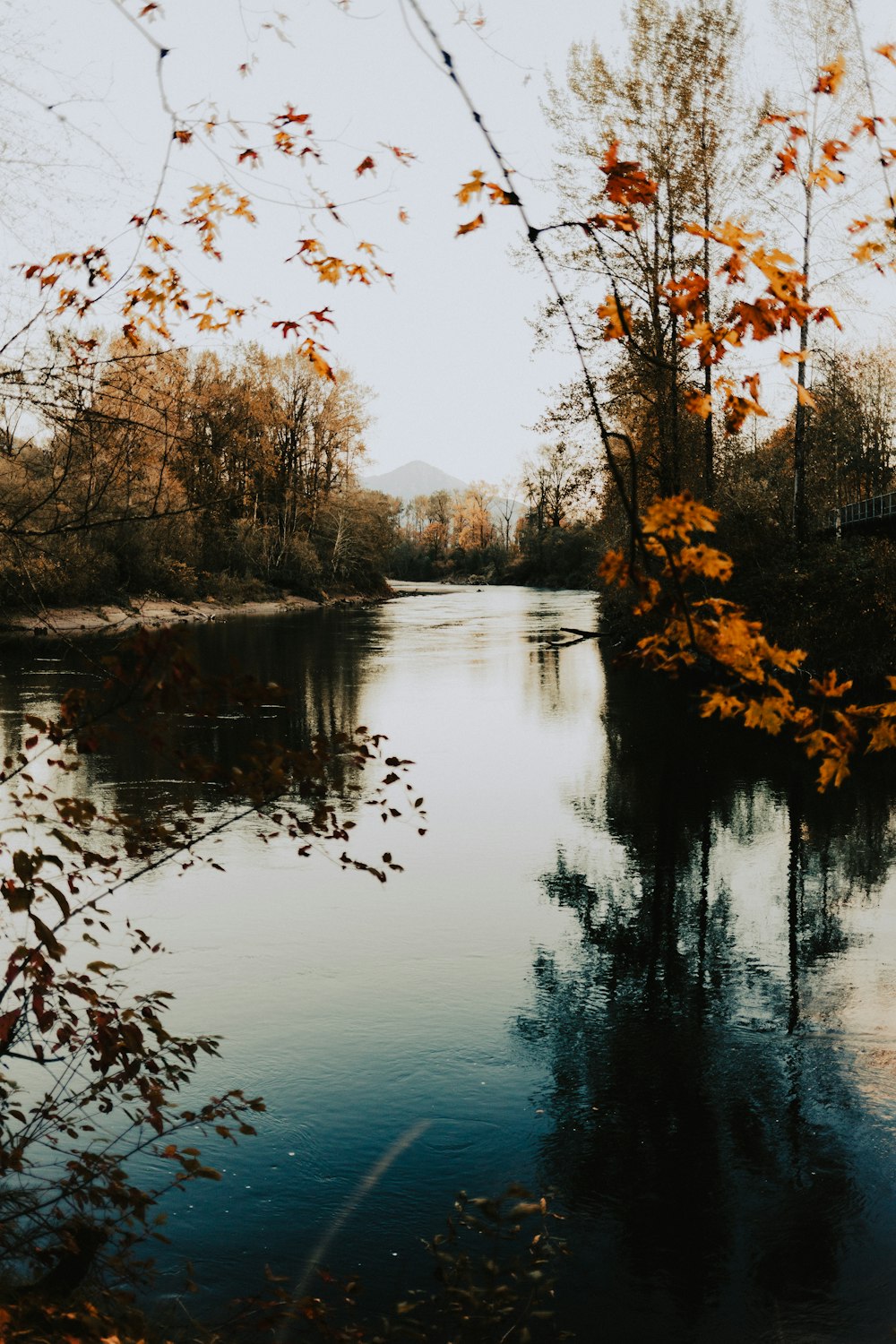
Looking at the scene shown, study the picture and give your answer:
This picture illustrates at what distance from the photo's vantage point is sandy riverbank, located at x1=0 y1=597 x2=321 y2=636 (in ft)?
114

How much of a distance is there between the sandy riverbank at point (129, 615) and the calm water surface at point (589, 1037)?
20218 mm

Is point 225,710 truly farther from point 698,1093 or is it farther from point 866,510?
point 866,510

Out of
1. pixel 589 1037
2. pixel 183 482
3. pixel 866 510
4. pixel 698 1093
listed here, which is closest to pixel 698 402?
pixel 698 1093

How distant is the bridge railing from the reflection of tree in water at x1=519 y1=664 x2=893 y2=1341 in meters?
19.3

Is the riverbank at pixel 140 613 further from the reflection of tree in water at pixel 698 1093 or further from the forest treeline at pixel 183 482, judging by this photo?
the reflection of tree in water at pixel 698 1093

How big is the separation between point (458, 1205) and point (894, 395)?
53.8m

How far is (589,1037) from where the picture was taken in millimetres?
7867

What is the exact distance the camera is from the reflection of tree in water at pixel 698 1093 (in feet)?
17.6

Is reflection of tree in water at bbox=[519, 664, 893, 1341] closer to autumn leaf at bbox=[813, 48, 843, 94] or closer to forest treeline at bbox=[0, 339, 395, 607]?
forest treeline at bbox=[0, 339, 395, 607]

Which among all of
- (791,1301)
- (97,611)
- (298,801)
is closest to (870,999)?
(791,1301)

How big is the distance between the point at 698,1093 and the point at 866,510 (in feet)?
110

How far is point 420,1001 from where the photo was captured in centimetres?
834

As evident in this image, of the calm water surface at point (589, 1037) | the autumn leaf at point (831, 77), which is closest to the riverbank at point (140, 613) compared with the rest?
the calm water surface at point (589, 1037)

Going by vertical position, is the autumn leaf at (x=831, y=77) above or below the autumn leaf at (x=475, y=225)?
above
